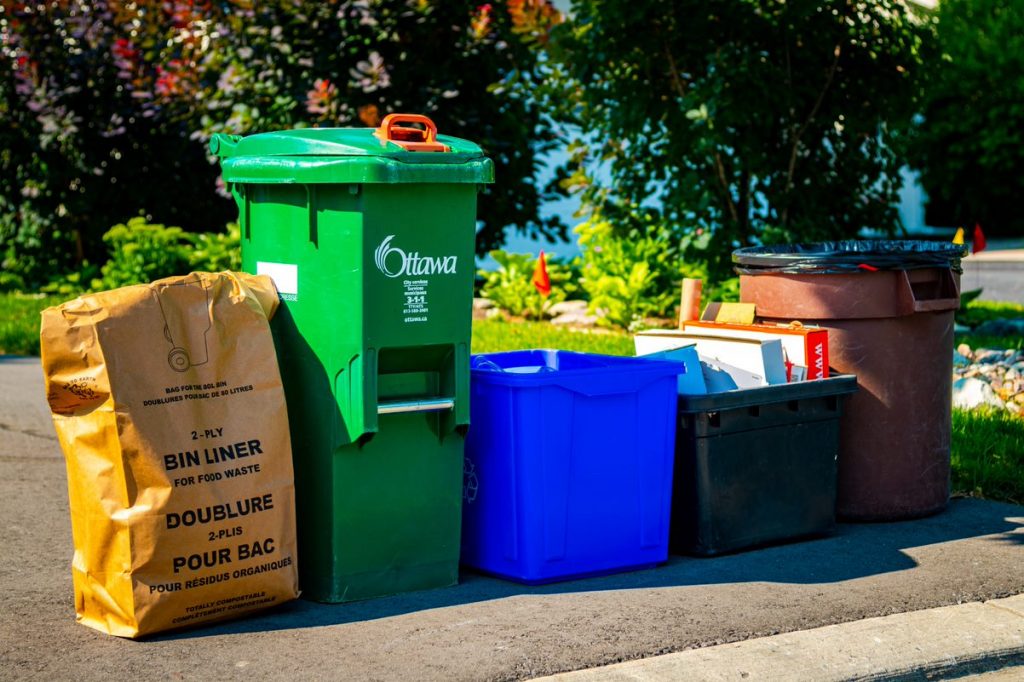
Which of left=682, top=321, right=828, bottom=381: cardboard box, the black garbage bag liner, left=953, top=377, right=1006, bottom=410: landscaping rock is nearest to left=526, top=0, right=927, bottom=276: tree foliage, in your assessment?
left=953, top=377, right=1006, bottom=410: landscaping rock

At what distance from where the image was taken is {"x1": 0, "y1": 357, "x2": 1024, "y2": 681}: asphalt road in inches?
161

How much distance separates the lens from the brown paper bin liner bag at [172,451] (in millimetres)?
4242

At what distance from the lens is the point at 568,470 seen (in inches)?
193

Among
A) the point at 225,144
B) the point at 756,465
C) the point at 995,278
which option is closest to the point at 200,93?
the point at 225,144

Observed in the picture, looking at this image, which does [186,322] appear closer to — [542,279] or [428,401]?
[428,401]

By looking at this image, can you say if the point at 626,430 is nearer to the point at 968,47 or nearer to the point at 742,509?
the point at 742,509

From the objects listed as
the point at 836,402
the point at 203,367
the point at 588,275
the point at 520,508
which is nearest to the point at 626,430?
the point at 520,508

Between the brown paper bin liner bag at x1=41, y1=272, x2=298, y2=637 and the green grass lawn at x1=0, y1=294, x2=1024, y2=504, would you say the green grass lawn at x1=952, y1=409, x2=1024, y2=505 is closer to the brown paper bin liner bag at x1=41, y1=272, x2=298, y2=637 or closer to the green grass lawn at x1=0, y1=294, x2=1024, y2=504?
the green grass lawn at x1=0, y1=294, x2=1024, y2=504

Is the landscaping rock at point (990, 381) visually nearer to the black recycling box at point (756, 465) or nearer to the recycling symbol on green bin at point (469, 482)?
the black recycling box at point (756, 465)

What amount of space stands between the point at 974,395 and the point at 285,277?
4.67 meters

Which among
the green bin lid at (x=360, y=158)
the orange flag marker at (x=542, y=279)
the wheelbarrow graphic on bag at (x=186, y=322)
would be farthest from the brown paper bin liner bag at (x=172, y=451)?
the orange flag marker at (x=542, y=279)

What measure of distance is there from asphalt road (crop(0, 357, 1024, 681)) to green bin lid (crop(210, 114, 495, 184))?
4.83 feet

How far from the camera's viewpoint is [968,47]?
1039 inches

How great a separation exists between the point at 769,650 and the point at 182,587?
6.12 feet
